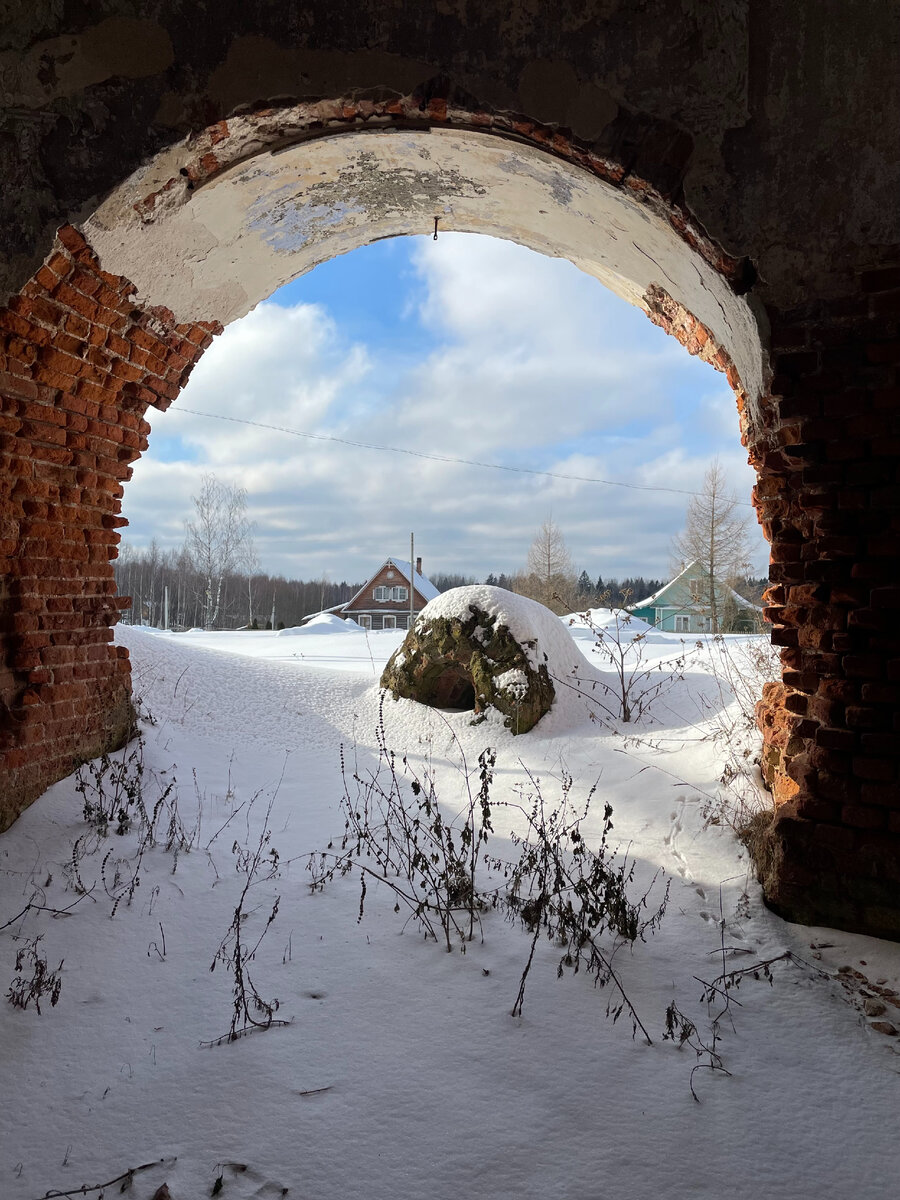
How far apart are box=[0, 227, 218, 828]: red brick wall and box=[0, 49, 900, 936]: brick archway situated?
0.04ft

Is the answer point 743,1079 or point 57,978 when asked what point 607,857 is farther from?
point 57,978

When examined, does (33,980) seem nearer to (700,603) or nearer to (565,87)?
(565,87)

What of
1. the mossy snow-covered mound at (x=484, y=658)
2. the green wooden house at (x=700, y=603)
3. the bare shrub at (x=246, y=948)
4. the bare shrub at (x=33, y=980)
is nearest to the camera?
the bare shrub at (x=246, y=948)

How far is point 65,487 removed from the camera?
4.19 meters

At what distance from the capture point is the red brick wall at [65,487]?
3.72 metres

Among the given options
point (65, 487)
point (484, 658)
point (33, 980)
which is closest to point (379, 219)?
point (65, 487)

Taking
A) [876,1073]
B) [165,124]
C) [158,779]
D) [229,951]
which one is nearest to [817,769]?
[876,1073]

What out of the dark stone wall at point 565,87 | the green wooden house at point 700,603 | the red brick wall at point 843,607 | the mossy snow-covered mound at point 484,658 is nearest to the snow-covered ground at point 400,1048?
the red brick wall at point 843,607

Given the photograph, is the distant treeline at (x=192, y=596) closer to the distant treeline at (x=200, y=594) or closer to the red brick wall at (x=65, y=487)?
the distant treeline at (x=200, y=594)

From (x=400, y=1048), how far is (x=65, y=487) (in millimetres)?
3481

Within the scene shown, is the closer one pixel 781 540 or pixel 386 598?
pixel 781 540

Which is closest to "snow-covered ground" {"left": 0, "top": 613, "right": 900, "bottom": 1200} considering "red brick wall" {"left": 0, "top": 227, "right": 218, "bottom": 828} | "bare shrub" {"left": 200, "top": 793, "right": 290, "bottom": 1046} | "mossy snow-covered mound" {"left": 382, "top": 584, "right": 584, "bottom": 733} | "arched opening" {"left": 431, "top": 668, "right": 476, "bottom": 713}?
"bare shrub" {"left": 200, "top": 793, "right": 290, "bottom": 1046}

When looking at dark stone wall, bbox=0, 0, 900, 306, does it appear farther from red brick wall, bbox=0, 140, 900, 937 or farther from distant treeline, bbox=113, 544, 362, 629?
distant treeline, bbox=113, 544, 362, 629

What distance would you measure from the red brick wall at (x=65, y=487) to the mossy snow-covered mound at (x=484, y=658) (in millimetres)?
3476
